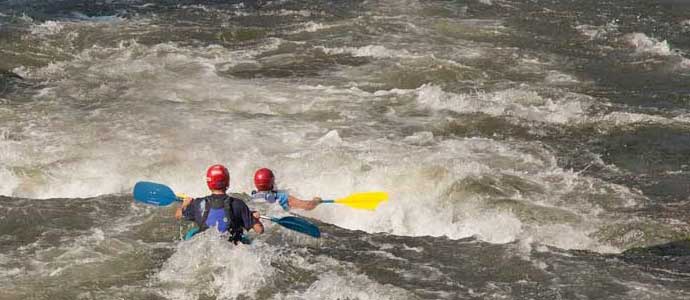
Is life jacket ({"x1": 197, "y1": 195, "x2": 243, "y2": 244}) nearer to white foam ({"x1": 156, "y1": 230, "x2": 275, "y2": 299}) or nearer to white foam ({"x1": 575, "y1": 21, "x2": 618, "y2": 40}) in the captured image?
white foam ({"x1": 156, "y1": 230, "x2": 275, "y2": 299})

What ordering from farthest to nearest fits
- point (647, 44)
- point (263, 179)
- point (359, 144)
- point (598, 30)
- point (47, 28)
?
point (598, 30)
point (47, 28)
point (647, 44)
point (359, 144)
point (263, 179)

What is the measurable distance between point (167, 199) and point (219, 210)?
0.73 m

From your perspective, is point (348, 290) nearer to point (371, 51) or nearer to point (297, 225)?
point (297, 225)

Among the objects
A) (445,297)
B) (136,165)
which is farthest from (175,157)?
(445,297)

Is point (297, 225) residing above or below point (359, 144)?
above

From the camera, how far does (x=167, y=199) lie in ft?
24.8

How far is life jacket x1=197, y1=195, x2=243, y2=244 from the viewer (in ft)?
23.1

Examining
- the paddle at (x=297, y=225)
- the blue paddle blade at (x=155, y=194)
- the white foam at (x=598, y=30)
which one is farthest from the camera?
the white foam at (x=598, y=30)

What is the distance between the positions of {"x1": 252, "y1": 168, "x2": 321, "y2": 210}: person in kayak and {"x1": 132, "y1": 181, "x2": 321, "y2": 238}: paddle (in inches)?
6.8

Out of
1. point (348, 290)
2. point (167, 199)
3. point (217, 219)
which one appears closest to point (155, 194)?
point (167, 199)

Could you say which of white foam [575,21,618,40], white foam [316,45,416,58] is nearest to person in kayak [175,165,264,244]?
white foam [316,45,416,58]

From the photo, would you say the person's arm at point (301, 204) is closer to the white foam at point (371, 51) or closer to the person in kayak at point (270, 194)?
the person in kayak at point (270, 194)

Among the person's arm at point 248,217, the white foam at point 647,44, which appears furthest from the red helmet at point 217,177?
the white foam at point 647,44

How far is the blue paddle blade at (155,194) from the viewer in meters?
7.57
